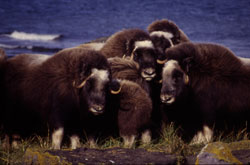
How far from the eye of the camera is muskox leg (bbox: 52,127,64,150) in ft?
12.7

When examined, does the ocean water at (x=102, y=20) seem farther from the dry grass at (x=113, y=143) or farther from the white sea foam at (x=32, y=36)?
the dry grass at (x=113, y=143)

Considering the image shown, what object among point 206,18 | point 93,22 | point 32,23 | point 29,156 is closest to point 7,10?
point 32,23

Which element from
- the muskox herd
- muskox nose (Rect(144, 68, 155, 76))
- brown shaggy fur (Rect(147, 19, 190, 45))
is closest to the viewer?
the muskox herd

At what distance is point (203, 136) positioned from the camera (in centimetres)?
429

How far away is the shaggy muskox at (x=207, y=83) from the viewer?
4.20 m

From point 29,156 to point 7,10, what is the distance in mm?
19010

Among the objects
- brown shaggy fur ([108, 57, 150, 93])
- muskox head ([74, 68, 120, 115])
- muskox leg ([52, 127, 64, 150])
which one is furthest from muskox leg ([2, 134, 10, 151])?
brown shaggy fur ([108, 57, 150, 93])

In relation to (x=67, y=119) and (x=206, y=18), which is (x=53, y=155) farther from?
(x=206, y=18)

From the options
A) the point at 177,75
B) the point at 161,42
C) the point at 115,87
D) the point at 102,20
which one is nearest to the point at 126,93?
the point at 115,87

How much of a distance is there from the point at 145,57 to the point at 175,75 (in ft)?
1.68

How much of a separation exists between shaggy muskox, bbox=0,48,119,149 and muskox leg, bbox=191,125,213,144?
1099 mm

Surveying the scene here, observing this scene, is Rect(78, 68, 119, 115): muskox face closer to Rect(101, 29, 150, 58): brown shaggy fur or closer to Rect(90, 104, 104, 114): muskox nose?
Rect(90, 104, 104, 114): muskox nose

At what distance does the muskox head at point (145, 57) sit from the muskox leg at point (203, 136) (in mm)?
842

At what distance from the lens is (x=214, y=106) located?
4.33m
